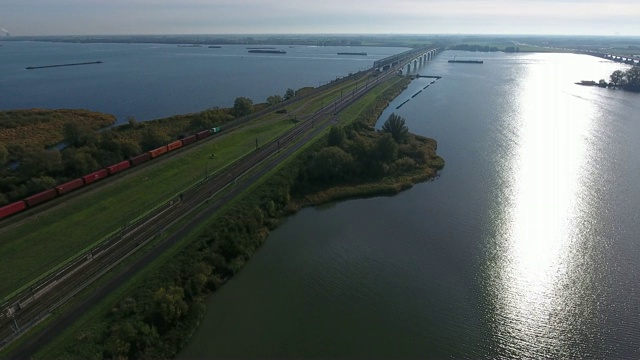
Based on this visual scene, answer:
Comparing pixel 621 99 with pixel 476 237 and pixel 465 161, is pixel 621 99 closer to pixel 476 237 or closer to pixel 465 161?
pixel 465 161

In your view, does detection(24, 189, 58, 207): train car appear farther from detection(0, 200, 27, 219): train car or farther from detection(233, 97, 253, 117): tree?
detection(233, 97, 253, 117): tree

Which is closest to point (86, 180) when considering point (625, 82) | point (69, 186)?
point (69, 186)

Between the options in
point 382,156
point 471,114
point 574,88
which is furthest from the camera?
point 574,88

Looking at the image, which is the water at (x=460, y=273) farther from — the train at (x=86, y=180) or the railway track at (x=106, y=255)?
the train at (x=86, y=180)

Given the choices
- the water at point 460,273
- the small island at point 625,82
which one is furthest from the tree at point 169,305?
the small island at point 625,82

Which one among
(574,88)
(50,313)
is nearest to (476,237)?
(50,313)

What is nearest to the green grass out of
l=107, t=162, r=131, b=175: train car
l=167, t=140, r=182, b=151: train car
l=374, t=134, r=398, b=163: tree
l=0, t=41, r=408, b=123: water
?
l=107, t=162, r=131, b=175: train car

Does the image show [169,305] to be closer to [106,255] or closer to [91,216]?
[106,255]
